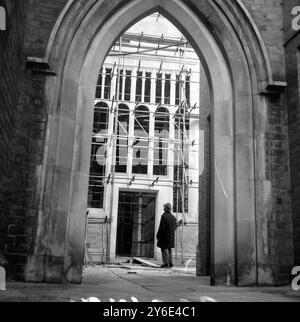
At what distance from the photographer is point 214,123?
668 cm

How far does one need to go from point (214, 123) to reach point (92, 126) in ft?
5.95

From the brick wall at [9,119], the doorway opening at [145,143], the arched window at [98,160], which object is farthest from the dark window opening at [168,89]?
the brick wall at [9,119]

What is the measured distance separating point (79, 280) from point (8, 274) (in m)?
0.89

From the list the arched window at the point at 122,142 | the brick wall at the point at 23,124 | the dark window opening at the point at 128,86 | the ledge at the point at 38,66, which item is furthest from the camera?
the dark window opening at the point at 128,86

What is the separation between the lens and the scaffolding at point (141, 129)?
699 inches

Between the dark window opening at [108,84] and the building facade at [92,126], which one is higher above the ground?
the dark window opening at [108,84]

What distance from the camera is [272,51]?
668cm

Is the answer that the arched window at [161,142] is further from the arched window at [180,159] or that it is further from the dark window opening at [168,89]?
the dark window opening at [168,89]

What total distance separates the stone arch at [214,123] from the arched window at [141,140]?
36.8 ft

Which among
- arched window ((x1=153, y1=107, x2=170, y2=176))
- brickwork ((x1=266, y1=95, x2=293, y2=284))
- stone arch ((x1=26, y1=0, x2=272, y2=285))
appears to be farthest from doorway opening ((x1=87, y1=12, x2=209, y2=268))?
brickwork ((x1=266, y1=95, x2=293, y2=284))

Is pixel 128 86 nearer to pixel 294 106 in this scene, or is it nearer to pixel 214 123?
pixel 214 123

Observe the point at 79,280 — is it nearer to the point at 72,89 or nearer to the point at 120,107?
the point at 72,89
